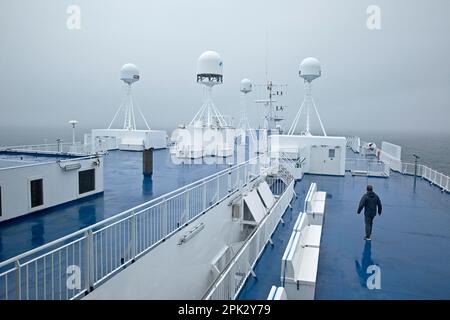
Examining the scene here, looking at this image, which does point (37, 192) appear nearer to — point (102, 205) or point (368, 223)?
point (102, 205)

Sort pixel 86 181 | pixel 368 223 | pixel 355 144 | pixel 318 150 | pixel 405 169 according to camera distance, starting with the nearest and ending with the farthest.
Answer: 1. pixel 368 223
2. pixel 86 181
3. pixel 318 150
4. pixel 405 169
5. pixel 355 144

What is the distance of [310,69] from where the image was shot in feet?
66.5

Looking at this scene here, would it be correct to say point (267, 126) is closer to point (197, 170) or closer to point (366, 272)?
point (197, 170)

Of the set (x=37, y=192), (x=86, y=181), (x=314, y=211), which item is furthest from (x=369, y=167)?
(x=37, y=192)

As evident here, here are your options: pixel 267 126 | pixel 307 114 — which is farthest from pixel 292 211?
pixel 267 126

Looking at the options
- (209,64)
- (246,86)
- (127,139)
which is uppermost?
(246,86)

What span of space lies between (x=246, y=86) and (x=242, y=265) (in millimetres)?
27737

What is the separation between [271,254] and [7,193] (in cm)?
580

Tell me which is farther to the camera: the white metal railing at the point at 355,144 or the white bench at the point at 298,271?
the white metal railing at the point at 355,144

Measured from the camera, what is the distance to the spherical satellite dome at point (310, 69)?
798 inches

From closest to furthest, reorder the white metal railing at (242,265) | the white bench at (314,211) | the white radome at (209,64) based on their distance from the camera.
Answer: the white metal railing at (242,265) < the white bench at (314,211) < the white radome at (209,64)

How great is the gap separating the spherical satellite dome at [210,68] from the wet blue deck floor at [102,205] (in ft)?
21.7

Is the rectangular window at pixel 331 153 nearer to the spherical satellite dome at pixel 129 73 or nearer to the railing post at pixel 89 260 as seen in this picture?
the spherical satellite dome at pixel 129 73

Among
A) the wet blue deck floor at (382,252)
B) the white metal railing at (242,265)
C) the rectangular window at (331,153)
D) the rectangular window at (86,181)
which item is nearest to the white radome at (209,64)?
the rectangular window at (331,153)
